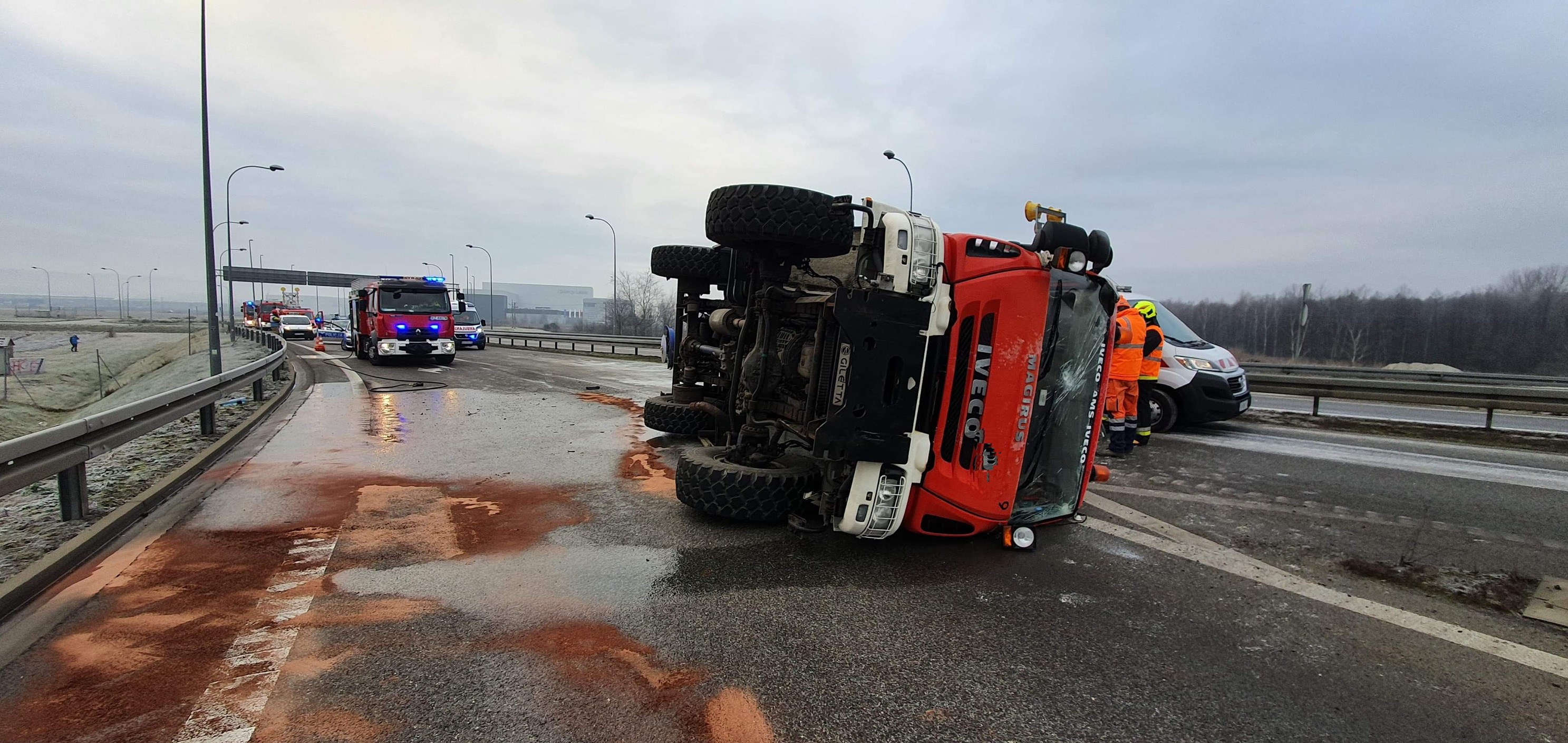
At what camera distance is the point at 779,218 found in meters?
4.52

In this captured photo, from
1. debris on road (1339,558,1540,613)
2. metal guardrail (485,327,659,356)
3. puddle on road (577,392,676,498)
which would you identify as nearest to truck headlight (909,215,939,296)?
puddle on road (577,392,676,498)

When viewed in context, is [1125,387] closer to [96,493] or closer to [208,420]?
[96,493]

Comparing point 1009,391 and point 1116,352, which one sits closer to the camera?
point 1009,391

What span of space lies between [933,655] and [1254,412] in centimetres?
1056

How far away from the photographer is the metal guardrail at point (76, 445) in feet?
12.3

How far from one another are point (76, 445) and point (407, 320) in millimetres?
15605

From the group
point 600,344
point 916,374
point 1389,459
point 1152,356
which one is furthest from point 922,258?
point 600,344

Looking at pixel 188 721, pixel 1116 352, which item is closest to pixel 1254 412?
pixel 1116 352

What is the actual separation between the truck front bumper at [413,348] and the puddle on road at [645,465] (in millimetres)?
11662

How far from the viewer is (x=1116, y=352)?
24.3 feet

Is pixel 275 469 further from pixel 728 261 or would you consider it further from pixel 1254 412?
pixel 1254 412

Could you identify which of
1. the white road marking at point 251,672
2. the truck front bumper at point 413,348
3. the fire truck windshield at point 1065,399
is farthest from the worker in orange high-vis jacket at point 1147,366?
the truck front bumper at point 413,348

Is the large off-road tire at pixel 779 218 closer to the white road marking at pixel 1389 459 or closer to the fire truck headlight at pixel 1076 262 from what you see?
the fire truck headlight at pixel 1076 262

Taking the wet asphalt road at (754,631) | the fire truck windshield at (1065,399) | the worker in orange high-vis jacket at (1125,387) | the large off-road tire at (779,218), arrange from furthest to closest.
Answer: the worker in orange high-vis jacket at (1125,387) → the large off-road tire at (779,218) → the fire truck windshield at (1065,399) → the wet asphalt road at (754,631)
